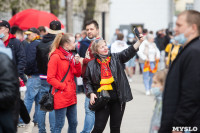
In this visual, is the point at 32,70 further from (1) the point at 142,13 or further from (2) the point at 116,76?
(1) the point at 142,13

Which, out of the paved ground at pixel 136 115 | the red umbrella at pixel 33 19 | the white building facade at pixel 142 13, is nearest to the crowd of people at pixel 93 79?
the paved ground at pixel 136 115

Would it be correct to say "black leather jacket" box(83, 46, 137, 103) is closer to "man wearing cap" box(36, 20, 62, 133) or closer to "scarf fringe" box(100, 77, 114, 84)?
"scarf fringe" box(100, 77, 114, 84)

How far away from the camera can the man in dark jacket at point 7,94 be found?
3.87 meters

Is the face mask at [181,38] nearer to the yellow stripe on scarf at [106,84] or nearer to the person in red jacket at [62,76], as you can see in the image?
the yellow stripe on scarf at [106,84]

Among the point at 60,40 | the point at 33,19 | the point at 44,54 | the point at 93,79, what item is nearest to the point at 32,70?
the point at 44,54

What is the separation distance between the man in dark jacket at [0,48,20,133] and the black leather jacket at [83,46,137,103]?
1956mm

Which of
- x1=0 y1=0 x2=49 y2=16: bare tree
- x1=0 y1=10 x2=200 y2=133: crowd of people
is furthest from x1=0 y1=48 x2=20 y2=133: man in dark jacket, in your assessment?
x1=0 y1=0 x2=49 y2=16: bare tree

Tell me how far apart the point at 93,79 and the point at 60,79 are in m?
0.55

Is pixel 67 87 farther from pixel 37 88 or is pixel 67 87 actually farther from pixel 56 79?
pixel 37 88

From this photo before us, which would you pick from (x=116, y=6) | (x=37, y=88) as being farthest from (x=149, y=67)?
(x=116, y=6)

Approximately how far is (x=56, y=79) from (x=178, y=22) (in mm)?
2516

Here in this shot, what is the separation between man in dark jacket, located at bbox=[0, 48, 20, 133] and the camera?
387cm

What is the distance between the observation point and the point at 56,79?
6.13 m

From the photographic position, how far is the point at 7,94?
3889 millimetres
